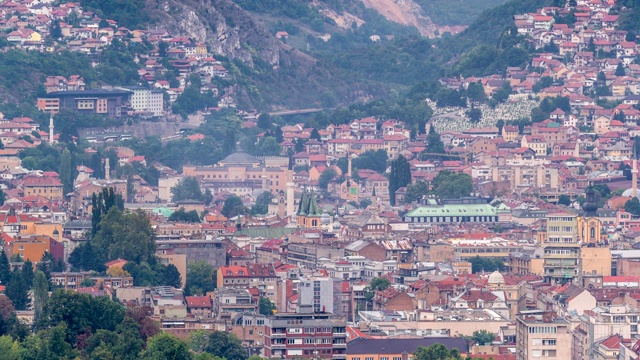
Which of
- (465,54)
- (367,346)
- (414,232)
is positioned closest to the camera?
(367,346)

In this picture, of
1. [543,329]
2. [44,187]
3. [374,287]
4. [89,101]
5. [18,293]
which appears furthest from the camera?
[89,101]

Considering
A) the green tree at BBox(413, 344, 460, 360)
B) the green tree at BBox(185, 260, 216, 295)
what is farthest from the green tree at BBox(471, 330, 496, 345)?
the green tree at BBox(185, 260, 216, 295)

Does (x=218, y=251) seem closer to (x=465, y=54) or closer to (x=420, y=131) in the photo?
(x=420, y=131)

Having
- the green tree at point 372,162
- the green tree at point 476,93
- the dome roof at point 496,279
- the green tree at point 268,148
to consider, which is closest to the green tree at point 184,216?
the dome roof at point 496,279

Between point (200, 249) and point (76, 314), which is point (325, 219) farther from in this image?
point (76, 314)

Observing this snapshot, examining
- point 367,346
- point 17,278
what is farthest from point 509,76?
point 367,346

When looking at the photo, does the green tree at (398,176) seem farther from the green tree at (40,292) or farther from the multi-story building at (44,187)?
the green tree at (40,292)

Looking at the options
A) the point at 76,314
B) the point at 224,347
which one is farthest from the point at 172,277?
the point at 76,314
